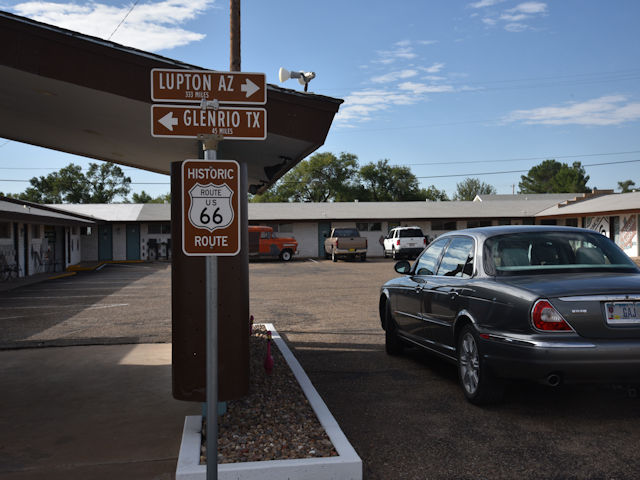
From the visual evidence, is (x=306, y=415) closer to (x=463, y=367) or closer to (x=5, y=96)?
(x=463, y=367)

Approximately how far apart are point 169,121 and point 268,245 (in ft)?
110

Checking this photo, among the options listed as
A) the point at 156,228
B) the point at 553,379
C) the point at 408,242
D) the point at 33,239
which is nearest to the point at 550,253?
Answer: the point at 553,379

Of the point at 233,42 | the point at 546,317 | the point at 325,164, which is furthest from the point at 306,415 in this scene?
the point at 325,164

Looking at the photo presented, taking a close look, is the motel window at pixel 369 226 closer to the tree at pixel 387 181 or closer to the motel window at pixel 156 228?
the motel window at pixel 156 228

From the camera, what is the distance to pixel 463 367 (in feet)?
19.4

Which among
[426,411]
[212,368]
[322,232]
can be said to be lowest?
[426,411]

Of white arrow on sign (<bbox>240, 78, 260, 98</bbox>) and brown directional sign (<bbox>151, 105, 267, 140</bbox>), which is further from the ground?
white arrow on sign (<bbox>240, 78, 260, 98</bbox>)

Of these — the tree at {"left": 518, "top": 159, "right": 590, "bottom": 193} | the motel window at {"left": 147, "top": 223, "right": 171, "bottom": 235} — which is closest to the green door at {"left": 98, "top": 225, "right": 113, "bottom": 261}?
the motel window at {"left": 147, "top": 223, "right": 171, "bottom": 235}

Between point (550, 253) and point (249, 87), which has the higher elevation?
point (249, 87)

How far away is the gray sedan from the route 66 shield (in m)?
2.90

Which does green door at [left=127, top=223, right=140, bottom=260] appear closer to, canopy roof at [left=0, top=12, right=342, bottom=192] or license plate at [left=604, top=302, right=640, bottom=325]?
canopy roof at [left=0, top=12, right=342, bottom=192]

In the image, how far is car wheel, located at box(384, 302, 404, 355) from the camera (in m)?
8.09

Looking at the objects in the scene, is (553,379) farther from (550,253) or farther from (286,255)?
(286,255)

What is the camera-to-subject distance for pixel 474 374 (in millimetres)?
5695
